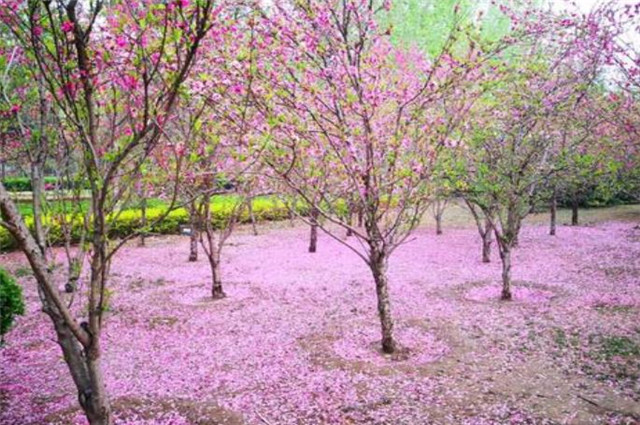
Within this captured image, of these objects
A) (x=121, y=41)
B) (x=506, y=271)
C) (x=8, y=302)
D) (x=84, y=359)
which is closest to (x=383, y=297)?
(x=506, y=271)

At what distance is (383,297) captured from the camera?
25.6 feet

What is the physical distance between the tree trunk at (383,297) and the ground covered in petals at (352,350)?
0.30m

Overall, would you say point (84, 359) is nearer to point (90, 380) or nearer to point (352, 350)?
point (90, 380)

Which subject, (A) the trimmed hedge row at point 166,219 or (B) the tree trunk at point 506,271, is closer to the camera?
(B) the tree trunk at point 506,271

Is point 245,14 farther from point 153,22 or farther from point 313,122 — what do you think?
point 153,22

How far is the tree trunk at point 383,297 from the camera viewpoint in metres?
7.73

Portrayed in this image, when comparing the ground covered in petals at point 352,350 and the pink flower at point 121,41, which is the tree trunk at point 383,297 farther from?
the pink flower at point 121,41

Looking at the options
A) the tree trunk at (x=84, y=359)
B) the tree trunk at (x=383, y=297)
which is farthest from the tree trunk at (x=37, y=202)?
the tree trunk at (x=383, y=297)

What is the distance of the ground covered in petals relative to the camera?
6180mm

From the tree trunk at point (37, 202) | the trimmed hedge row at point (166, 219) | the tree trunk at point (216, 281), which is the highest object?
the tree trunk at point (37, 202)

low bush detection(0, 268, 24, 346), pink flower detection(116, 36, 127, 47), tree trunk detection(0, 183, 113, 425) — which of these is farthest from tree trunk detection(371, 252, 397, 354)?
low bush detection(0, 268, 24, 346)

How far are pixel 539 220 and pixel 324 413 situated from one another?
873 inches

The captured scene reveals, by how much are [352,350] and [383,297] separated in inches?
41.3

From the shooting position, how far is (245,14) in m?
7.12
